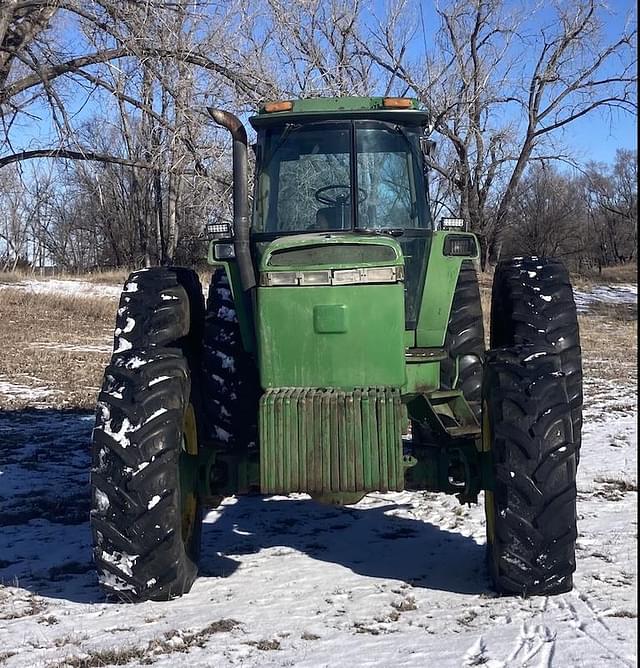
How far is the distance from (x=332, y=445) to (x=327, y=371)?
0.38 m

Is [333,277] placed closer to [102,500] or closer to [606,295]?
[102,500]

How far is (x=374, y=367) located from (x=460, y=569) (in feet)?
4.29

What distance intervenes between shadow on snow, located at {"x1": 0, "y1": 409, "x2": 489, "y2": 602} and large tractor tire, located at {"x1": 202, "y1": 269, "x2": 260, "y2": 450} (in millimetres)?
751

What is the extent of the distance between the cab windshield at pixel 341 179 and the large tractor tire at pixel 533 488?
56.5 inches

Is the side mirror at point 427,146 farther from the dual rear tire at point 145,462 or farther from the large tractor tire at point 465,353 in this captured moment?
the dual rear tire at point 145,462

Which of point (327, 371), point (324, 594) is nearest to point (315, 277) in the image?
point (327, 371)

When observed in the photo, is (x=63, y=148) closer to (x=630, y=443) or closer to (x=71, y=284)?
(x=630, y=443)

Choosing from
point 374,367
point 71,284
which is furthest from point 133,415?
point 71,284

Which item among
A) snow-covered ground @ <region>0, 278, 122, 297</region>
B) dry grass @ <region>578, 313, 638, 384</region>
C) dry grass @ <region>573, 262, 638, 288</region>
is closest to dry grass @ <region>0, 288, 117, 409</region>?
snow-covered ground @ <region>0, 278, 122, 297</region>

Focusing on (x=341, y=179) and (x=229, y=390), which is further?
(x=341, y=179)

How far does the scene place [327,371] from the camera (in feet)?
14.3

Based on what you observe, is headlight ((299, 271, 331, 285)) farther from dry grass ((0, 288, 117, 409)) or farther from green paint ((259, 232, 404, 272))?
→ dry grass ((0, 288, 117, 409))

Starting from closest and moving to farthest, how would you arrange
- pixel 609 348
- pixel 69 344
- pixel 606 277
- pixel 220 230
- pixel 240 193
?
pixel 240 193 < pixel 220 230 < pixel 69 344 < pixel 609 348 < pixel 606 277

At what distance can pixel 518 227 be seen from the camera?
51.7m
